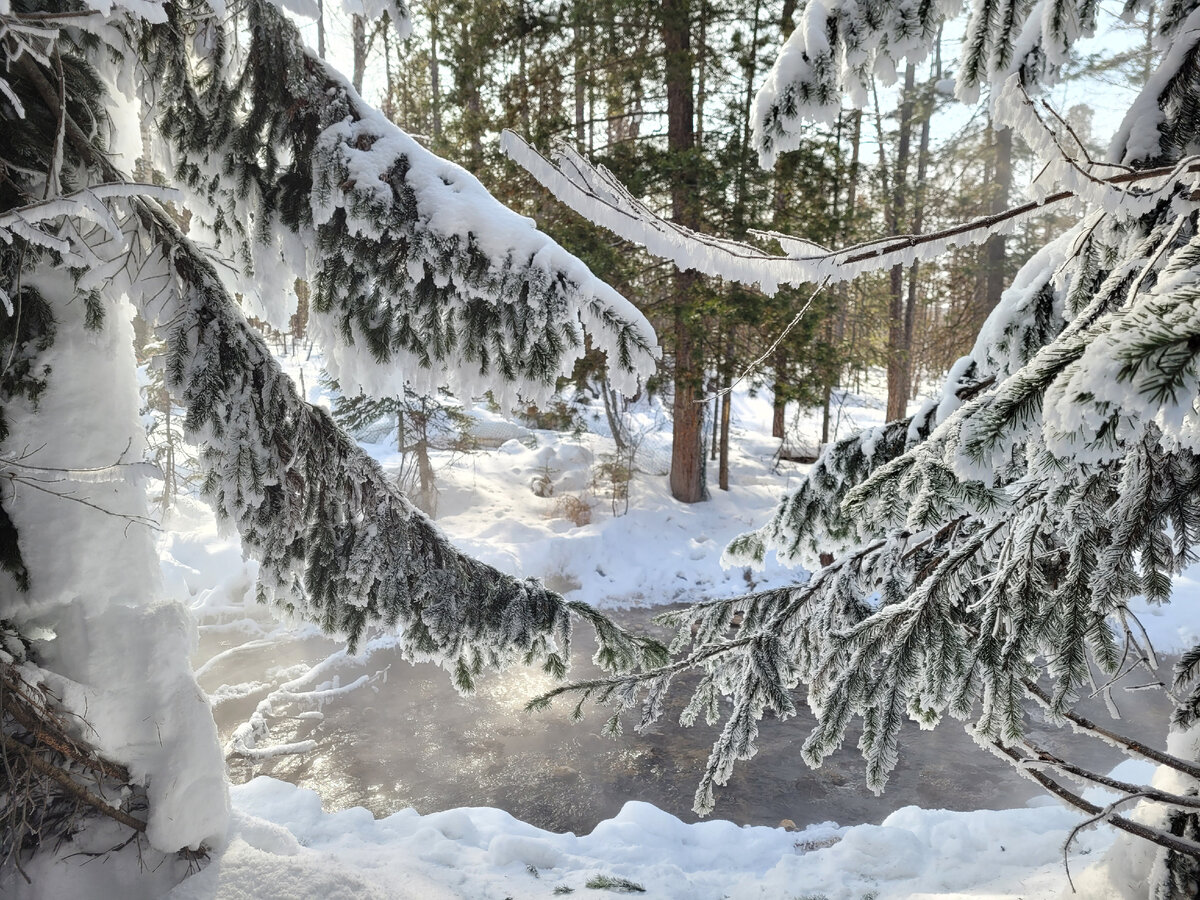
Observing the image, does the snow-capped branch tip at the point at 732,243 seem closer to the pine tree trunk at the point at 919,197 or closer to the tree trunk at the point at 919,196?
the pine tree trunk at the point at 919,197

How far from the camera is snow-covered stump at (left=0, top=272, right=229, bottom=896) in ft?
9.07

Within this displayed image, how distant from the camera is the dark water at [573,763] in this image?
5949 millimetres

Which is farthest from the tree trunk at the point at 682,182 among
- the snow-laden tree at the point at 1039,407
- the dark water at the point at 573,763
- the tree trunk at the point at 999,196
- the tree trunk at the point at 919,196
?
the snow-laden tree at the point at 1039,407

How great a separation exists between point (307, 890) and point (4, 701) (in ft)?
5.63

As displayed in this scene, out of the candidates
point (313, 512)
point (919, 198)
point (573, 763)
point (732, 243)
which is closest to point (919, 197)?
point (919, 198)

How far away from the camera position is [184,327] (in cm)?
275

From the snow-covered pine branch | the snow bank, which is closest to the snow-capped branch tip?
the snow-covered pine branch

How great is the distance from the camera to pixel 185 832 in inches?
121

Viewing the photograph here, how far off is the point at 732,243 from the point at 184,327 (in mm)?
2345

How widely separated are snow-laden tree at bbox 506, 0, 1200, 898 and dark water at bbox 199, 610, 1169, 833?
386 centimetres

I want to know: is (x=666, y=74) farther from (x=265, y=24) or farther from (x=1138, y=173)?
(x=1138, y=173)

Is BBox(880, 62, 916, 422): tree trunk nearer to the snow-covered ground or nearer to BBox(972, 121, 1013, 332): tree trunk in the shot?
BBox(972, 121, 1013, 332): tree trunk

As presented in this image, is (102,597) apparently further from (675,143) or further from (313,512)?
(675,143)

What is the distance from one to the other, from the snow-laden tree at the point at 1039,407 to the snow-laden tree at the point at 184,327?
3.30 ft
